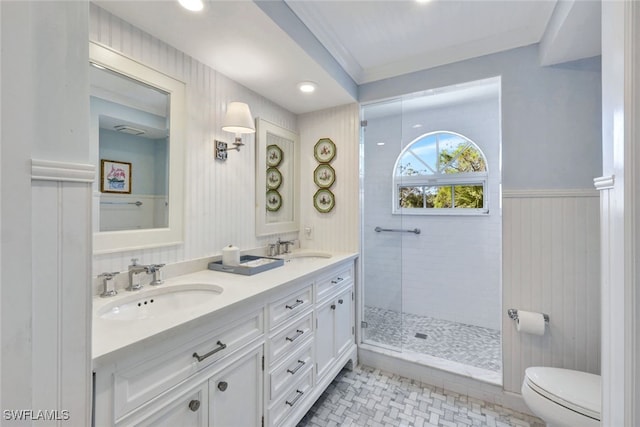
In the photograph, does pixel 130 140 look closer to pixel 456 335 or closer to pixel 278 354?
pixel 278 354

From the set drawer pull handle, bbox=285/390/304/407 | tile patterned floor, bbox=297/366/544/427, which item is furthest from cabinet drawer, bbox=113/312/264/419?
tile patterned floor, bbox=297/366/544/427

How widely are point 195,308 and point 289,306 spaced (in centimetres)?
58

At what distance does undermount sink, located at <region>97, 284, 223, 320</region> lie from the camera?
1.15 meters

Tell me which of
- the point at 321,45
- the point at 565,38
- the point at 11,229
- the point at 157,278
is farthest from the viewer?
the point at 321,45

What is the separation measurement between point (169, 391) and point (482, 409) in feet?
6.39

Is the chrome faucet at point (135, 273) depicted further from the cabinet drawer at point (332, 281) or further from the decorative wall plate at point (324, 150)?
the decorative wall plate at point (324, 150)

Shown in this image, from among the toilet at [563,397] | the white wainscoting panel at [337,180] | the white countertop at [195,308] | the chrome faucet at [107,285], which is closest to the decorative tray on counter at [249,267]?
the white countertop at [195,308]

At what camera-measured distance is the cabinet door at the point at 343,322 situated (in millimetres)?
2033

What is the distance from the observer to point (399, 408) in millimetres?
1801

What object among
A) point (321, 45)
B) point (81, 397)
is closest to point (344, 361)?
point (81, 397)

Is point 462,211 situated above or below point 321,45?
below

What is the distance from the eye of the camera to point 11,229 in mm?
536

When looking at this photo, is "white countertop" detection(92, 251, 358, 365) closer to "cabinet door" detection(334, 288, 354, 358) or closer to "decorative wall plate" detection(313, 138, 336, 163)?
"cabinet door" detection(334, 288, 354, 358)

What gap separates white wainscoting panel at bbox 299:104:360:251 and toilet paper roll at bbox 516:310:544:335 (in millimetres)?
1200
